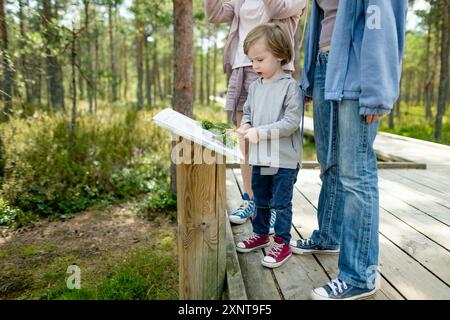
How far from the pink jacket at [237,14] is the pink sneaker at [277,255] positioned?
119 centimetres

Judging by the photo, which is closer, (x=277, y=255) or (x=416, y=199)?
(x=277, y=255)

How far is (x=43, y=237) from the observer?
162 inches

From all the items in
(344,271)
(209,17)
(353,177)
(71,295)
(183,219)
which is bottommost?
(71,295)

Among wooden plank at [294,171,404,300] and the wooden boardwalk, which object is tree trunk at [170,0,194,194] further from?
wooden plank at [294,171,404,300]

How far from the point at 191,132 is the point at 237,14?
4.88 feet

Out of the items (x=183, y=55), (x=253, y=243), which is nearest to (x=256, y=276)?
(x=253, y=243)

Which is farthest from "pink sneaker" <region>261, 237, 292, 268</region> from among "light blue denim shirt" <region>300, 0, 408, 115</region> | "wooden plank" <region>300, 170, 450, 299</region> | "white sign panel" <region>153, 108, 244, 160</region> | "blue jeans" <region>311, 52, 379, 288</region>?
"light blue denim shirt" <region>300, 0, 408, 115</region>

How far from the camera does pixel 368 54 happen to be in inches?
65.4

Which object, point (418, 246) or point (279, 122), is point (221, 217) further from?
point (418, 246)

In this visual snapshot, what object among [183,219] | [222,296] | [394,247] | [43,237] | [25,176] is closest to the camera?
[183,219]

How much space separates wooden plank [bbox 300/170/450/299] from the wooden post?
1016 mm
